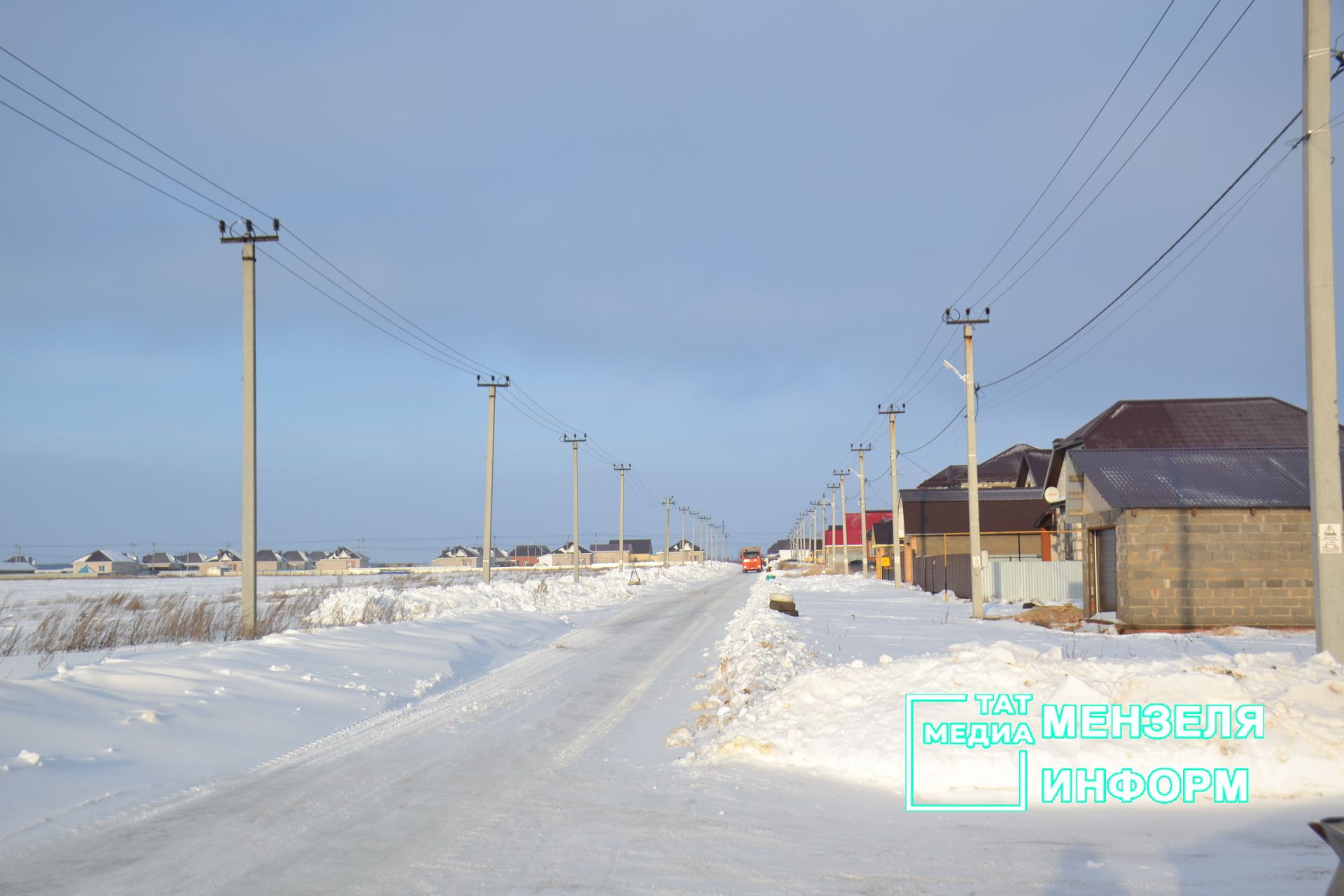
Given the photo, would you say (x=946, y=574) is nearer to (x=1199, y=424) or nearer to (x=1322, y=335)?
(x=1199, y=424)

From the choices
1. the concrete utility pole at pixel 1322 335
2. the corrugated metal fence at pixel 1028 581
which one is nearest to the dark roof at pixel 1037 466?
Answer: the corrugated metal fence at pixel 1028 581

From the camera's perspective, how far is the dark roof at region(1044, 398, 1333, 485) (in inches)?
1657

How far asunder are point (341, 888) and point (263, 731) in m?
5.74

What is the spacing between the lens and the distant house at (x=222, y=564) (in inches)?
6022

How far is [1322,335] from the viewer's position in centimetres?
1231

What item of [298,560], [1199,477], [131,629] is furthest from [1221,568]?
[298,560]

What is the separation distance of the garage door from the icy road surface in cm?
2115

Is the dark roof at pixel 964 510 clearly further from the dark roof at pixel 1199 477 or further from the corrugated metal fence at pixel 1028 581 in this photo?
the dark roof at pixel 1199 477

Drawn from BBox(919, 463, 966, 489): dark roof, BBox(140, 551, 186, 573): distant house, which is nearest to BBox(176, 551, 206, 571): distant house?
BBox(140, 551, 186, 573): distant house

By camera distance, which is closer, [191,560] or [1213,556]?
[1213,556]

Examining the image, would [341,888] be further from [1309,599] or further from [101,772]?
[1309,599]

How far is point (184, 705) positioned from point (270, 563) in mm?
164041

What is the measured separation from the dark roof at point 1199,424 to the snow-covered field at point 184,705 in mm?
31201

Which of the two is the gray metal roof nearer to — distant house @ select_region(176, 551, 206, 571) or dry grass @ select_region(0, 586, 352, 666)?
dry grass @ select_region(0, 586, 352, 666)
